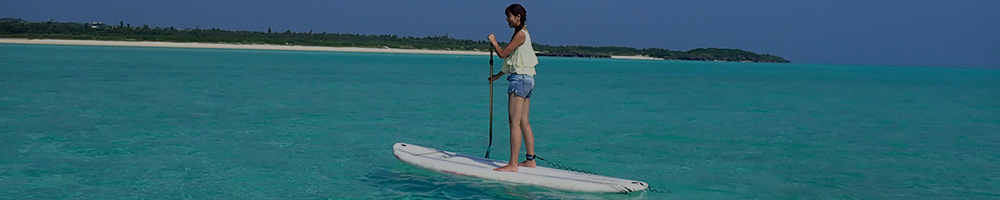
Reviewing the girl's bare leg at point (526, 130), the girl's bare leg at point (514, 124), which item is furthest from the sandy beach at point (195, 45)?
the girl's bare leg at point (514, 124)

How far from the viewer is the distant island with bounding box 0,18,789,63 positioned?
11950 centimetres

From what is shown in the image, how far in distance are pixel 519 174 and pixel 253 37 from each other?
149059 millimetres

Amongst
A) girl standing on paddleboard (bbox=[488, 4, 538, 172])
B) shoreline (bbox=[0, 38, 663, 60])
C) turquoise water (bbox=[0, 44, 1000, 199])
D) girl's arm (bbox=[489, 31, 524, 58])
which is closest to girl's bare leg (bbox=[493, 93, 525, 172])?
girl standing on paddleboard (bbox=[488, 4, 538, 172])

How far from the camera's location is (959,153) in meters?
12.6

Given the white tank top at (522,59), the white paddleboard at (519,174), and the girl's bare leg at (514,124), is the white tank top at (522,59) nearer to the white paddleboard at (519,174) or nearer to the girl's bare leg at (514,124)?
the girl's bare leg at (514,124)

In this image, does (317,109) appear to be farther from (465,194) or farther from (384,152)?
(465,194)

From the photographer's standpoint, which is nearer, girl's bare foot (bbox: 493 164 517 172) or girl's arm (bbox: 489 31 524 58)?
girl's arm (bbox: 489 31 524 58)

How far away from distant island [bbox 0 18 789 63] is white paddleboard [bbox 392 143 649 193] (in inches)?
4281

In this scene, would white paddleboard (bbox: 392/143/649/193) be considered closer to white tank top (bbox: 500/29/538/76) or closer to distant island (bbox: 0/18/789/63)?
white tank top (bbox: 500/29/538/76)

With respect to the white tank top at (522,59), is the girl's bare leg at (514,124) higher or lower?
lower

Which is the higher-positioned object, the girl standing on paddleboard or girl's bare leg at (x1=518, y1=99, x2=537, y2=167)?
the girl standing on paddleboard

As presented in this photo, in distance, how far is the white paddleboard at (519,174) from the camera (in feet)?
26.2

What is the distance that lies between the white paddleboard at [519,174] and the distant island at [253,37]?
10873 centimetres

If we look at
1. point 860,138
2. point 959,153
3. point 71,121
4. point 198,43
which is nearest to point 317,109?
point 71,121
